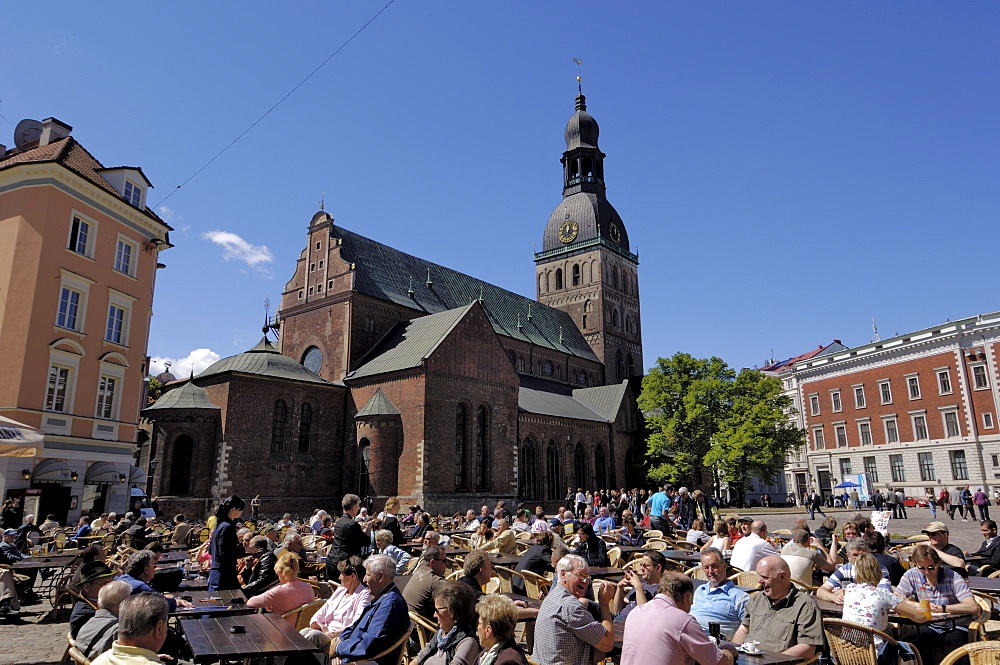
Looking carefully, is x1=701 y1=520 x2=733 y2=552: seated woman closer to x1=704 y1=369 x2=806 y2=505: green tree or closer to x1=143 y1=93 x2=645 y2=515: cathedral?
x1=143 y1=93 x2=645 y2=515: cathedral

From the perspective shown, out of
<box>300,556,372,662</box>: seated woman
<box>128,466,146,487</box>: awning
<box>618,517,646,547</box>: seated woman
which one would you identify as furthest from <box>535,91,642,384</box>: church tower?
<box>300,556,372,662</box>: seated woman

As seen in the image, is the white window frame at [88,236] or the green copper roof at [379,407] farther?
the green copper roof at [379,407]

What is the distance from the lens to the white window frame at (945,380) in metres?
42.5

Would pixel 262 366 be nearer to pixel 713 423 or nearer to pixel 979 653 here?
pixel 713 423

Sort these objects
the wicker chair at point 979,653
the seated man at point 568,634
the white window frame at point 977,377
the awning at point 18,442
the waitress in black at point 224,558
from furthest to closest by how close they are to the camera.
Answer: the white window frame at point 977,377, the awning at point 18,442, the waitress in black at point 224,558, the seated man at point 568,634, the wicker chair at point 979,653

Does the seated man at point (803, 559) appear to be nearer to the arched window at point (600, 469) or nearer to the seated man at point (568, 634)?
the seated man at point (568, 634)

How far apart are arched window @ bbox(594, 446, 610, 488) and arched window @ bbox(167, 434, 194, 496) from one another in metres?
25.5

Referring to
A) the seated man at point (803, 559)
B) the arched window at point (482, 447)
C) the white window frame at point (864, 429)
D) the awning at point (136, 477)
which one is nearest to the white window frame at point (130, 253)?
the awning at point (136, 477)

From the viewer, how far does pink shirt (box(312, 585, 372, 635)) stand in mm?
6355

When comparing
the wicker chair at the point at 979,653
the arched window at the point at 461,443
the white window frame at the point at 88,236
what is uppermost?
the white window frame at the point at 88,236

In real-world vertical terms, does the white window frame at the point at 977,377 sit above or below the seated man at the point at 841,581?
above

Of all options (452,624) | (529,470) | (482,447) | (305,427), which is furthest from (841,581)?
(529,470)

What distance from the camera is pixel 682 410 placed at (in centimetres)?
4534

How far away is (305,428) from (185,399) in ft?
19.1
